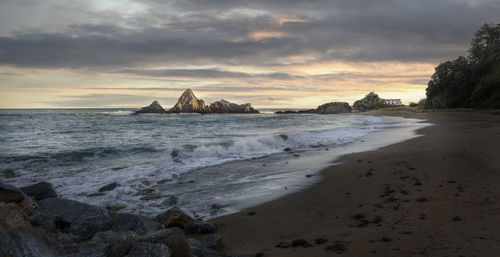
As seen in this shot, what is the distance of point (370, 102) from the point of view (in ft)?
489

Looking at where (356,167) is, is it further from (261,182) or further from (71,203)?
(71,203)

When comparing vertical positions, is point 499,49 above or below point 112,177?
above

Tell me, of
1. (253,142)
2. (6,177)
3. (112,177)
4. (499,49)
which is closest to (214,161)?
(112,177)

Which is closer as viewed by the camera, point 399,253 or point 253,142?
point 399,253

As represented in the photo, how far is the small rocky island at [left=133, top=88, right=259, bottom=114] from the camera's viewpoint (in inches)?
5123

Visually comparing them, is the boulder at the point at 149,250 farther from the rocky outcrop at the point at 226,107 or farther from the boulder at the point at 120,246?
the rocky outcrop at the point at 226,107

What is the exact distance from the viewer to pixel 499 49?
176 feet

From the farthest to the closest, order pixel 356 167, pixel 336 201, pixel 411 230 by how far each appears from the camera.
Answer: pixel 356 167
pixel 336 201
pixel 411 230

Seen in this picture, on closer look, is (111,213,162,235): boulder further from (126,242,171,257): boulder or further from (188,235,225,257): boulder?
(126,242,171,257): boulder

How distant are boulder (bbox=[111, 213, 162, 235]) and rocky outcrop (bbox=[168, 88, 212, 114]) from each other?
424ft

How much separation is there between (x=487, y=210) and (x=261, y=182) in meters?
5.83

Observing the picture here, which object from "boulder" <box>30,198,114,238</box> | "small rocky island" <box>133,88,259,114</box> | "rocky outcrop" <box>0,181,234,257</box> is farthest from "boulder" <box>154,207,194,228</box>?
"small rocky island" <box>133,88,259,114</box>

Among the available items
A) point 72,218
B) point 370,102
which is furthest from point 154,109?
point 72,218

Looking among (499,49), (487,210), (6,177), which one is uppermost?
(499,49)
